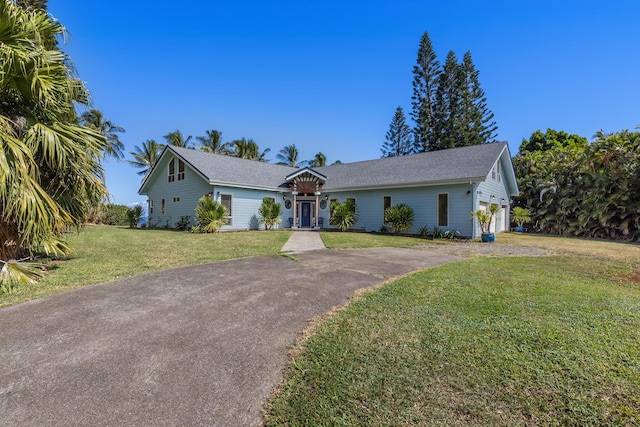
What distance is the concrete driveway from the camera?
204cm

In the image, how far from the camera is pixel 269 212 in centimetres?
1805

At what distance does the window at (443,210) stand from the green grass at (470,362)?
10334mm

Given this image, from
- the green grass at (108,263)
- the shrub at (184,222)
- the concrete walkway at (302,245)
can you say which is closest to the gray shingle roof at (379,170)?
the shrub at (184,222)

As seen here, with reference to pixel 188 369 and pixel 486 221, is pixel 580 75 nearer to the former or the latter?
pixel 486 221

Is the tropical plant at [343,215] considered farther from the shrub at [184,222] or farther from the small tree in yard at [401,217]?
the shrub at [184,222]

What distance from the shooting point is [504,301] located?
13.9ft

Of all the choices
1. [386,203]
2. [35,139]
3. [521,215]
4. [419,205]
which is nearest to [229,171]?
[386,203]

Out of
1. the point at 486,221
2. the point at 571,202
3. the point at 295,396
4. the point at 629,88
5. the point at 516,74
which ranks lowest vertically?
the point at 295,396

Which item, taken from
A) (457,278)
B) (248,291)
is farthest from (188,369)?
(457,278)

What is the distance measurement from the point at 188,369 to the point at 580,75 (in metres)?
16.6

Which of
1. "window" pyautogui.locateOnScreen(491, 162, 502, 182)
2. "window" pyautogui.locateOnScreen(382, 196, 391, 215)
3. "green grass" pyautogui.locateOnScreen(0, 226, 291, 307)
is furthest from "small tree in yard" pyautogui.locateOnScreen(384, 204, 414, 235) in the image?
"green grass" pyautogui.locateOnScreen(0, 226, 291, 307)

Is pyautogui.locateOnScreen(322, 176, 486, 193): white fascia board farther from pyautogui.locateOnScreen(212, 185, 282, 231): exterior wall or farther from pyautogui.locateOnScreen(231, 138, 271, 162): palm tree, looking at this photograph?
pyautogui.locateOnScreen(231, 138, 271, 162): palm tree

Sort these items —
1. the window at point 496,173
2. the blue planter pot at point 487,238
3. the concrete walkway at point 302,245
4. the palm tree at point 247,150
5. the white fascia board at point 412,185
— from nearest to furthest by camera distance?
the concrete walkway at point 302,245
the blue planter pot at point 487,238
the white fascia board at point 412,185
the window at point 496,173
the palm tree at point 247,150

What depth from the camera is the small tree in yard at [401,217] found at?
613 inches
